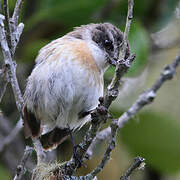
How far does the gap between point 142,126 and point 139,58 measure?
2.95 ft

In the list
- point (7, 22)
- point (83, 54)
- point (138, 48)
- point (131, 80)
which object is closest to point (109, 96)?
point (7, 22)

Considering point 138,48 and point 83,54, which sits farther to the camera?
point 138,48

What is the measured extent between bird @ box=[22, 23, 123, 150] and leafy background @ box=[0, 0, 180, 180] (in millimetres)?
668

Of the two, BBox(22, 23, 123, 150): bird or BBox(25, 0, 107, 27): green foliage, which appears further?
BBox(25, 0, 107, 27): green foliage

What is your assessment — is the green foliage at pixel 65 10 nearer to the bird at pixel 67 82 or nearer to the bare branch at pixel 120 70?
the bird at pixel 67 82

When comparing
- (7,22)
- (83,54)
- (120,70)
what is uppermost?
(7,22)

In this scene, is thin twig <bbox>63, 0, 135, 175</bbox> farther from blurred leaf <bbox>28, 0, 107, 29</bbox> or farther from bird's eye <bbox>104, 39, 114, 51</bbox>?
blurred leaf <bbox>28, 0, 107, 29</bbox>

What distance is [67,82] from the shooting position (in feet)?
13.0

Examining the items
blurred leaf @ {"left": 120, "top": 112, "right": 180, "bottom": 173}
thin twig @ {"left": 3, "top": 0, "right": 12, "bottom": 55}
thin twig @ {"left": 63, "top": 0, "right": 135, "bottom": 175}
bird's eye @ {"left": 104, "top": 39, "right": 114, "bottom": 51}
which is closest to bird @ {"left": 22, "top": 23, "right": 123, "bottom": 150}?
bird's eye @ {"left": 104, "top": 39, "right": 114, "bottom": 51}

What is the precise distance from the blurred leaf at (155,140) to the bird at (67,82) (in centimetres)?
119

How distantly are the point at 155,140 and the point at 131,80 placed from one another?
0.75 m

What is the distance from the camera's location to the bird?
158 inches

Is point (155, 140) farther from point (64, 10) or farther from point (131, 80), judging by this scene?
point (64, 10)

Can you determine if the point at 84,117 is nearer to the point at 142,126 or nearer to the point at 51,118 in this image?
the point at 51,118
